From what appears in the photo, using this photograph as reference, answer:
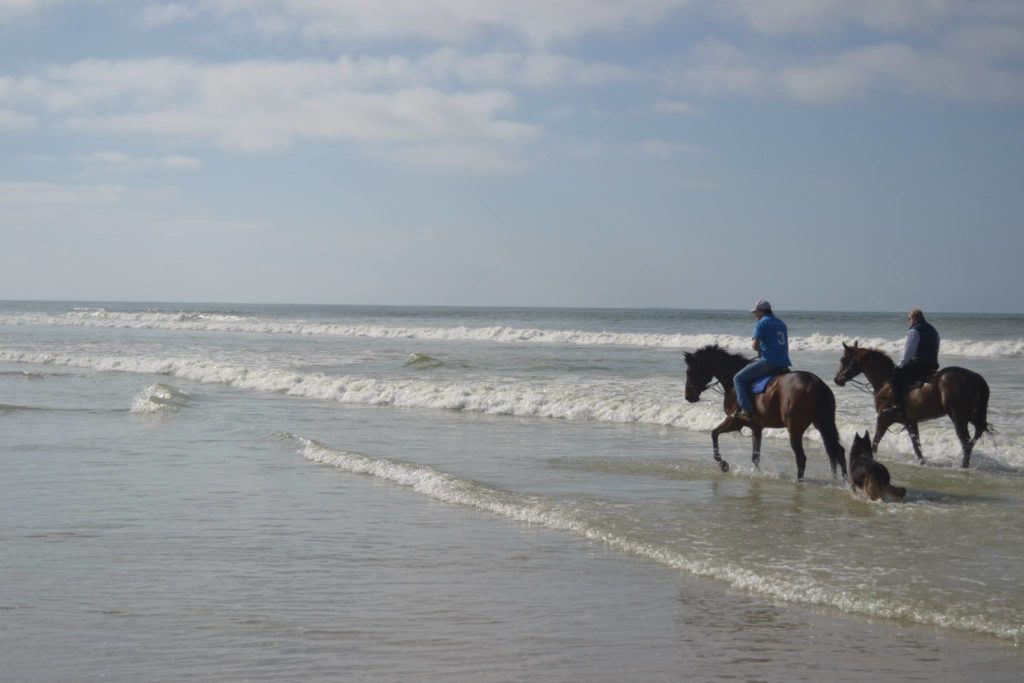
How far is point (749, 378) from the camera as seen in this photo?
39.0 feet

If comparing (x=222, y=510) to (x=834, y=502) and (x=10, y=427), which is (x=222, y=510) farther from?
(x=10, y=427)

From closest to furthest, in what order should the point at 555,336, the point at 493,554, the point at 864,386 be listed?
the point at 493,554, the point at 864,386, the point at 555,336

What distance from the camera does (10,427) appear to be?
16.0 meters

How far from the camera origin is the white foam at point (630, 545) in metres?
6.12

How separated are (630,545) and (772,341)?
4.57m

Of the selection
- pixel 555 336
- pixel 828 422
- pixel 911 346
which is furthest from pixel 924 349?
pixel 555 336

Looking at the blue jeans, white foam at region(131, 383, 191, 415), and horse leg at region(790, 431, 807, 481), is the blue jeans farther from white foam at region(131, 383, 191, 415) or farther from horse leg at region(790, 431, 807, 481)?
white foam at region(131, 383, 191, 415)

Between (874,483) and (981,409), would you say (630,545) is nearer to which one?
(874,483)

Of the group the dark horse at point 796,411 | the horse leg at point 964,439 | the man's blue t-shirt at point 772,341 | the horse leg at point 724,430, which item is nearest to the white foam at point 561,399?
the horse leg at point 964,439

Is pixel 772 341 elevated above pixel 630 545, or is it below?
above

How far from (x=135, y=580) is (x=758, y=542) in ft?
16.4

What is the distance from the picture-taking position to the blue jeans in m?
11.8

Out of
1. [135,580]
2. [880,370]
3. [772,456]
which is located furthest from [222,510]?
[880,370]

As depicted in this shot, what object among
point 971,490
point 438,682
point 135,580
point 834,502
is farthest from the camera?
point 971,490
